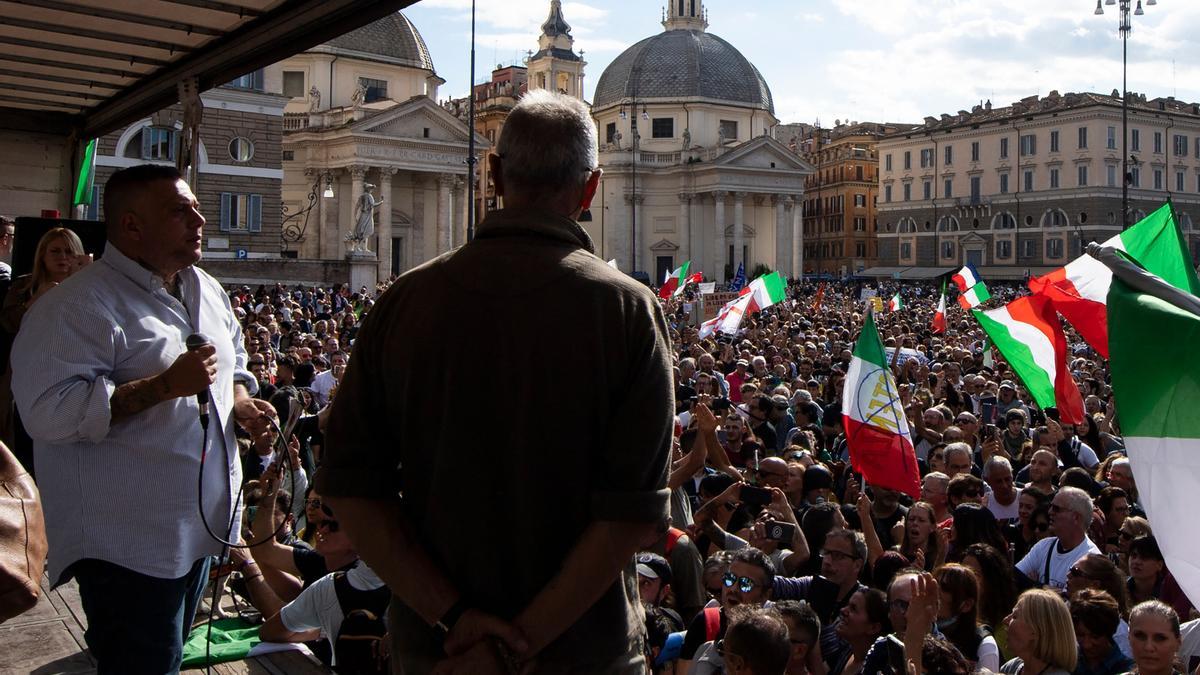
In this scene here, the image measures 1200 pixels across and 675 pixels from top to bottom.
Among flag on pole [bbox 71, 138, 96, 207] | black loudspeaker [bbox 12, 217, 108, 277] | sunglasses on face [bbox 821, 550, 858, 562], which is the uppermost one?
flag on pole [bbox 71, 138, 96, 207]

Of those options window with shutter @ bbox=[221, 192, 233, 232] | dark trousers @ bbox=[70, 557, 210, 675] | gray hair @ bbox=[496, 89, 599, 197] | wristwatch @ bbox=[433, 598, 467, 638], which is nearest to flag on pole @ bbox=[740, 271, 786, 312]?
dark trousers @ bbox=[70, 557, 210, 675]

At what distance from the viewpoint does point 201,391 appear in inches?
121

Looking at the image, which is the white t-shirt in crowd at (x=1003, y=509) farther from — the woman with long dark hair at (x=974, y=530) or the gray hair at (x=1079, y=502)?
the gray hair at (x=1079, y=502)

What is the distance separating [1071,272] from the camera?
10.3 m

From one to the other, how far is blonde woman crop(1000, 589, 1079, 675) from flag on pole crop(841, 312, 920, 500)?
3390 mm

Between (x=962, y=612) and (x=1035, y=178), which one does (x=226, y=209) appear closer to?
(x=962, y=612)

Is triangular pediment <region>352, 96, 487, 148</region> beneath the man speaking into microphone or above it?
above

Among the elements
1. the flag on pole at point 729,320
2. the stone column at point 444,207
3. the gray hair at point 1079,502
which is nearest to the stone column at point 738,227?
the stone column at point 444,207

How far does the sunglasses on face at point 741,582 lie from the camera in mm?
5582

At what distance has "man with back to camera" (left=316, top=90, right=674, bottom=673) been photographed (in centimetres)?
224

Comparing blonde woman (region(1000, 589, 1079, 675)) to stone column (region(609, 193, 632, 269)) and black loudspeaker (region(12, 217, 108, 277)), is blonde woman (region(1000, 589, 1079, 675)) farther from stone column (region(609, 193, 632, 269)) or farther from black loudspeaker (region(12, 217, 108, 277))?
stone column (region(609, 193, 632, 269))

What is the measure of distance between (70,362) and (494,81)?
108 metres

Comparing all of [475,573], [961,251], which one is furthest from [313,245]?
[475,573]

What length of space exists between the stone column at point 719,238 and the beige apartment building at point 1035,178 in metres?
18.3
